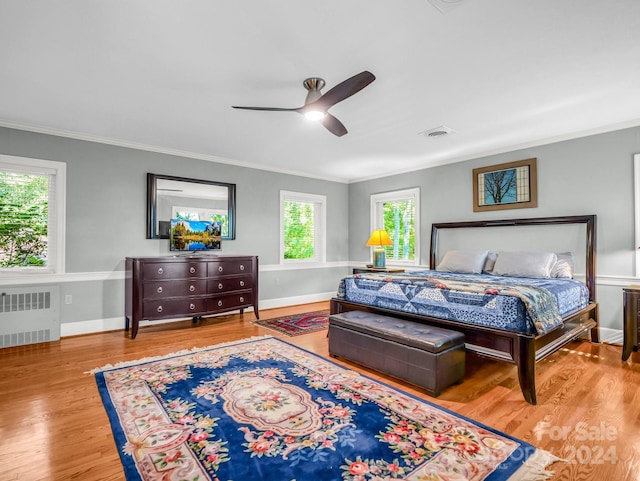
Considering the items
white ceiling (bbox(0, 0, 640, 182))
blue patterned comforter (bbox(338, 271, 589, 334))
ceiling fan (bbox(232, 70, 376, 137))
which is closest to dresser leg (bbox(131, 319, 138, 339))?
white ceiling (bbox(0, 0, 640, 182))

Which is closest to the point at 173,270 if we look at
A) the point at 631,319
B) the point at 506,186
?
the point at 506,186

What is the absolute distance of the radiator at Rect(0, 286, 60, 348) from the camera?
147 inches

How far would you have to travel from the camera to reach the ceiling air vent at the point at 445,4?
1881 mm

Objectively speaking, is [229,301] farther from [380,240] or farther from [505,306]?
[505,306]

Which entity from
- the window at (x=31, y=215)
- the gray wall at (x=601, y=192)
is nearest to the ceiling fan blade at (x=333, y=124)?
the gray wall at (x=601, y=192)

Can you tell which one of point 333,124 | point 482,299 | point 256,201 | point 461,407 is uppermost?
point 333,124

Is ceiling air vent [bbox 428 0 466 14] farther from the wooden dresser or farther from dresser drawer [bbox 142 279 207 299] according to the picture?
dresser drawer [bbox 142 279 207 299]

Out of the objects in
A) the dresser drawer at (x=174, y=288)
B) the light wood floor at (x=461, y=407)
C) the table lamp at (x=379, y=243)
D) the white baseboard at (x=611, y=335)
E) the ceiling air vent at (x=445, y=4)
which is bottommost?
the light wood floor at (x=461, y=407)

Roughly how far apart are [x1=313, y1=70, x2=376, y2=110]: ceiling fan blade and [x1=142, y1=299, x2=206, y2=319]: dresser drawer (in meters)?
3.20

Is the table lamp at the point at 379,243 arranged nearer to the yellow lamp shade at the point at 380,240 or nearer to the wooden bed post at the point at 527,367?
the yellow lamp shade at the point at 380,240

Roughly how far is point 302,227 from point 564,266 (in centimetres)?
427

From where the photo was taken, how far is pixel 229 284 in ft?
16.0

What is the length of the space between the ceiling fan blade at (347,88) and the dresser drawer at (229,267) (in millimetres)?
2903

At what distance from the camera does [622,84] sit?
290 centimetres
